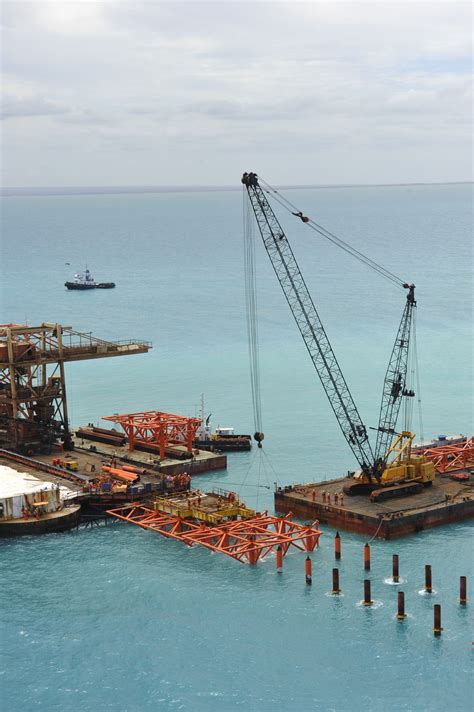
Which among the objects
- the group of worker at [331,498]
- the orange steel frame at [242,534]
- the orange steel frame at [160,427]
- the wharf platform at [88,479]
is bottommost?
the orange steel frame at [242,534]

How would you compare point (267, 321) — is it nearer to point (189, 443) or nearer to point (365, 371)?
point (365, 371)

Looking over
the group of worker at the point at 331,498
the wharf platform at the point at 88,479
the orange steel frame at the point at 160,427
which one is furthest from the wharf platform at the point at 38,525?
the group of worker at the point at 331,498

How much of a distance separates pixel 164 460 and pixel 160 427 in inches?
115

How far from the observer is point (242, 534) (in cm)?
7112

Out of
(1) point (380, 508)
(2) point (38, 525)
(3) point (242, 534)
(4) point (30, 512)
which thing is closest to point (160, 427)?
(4) point (30, 512)

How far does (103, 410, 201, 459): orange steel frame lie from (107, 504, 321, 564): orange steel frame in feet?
53.4

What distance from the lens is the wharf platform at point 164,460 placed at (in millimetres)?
90438

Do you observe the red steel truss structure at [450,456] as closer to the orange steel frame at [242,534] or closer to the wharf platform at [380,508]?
the wharf platform at [380,508]

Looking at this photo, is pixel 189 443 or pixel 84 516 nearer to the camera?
pixel 84 516

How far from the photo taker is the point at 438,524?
77938mm

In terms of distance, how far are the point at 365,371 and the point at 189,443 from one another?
143ft

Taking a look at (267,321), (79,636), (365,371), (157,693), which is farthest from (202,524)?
(267,321)

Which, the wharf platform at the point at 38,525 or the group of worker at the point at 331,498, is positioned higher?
the group of worker at the point at 331,498

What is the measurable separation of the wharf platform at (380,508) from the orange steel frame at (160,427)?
1183cm
